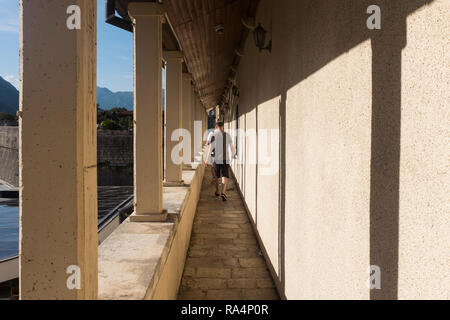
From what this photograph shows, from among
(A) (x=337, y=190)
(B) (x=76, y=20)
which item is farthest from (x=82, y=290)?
(A) (x=337, y=190)

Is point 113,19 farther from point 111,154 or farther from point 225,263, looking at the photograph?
point 111,154

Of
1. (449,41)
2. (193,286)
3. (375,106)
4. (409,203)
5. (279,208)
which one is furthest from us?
(193,286)

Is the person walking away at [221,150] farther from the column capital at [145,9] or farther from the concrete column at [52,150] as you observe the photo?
the concrete column at [52,150]

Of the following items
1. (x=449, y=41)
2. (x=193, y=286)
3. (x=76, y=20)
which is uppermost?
(x=76, y=20)

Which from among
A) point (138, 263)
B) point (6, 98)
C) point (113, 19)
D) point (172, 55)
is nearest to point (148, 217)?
point (138, 263)

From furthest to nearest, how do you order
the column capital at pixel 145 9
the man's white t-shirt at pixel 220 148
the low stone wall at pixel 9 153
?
A: the low stone wall at pixel 9 153, the man's white t-shirt at pixel 220 148, the column capital at pixel 145 9

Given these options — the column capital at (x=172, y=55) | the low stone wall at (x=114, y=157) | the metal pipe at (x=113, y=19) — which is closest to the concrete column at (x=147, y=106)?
the metal pipe at (x=113, y=19)

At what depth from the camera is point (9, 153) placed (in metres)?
40.8

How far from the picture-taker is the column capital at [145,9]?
3441 mm

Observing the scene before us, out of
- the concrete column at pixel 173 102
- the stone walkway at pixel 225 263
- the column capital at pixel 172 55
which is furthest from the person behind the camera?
the column capital at pixel 172 55

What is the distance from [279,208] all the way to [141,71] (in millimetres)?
2141

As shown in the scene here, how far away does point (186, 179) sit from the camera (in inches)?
253

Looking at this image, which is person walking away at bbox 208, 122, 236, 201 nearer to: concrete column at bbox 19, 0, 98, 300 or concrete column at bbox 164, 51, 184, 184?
concrete column at bbox 164, 51, 184, 184
